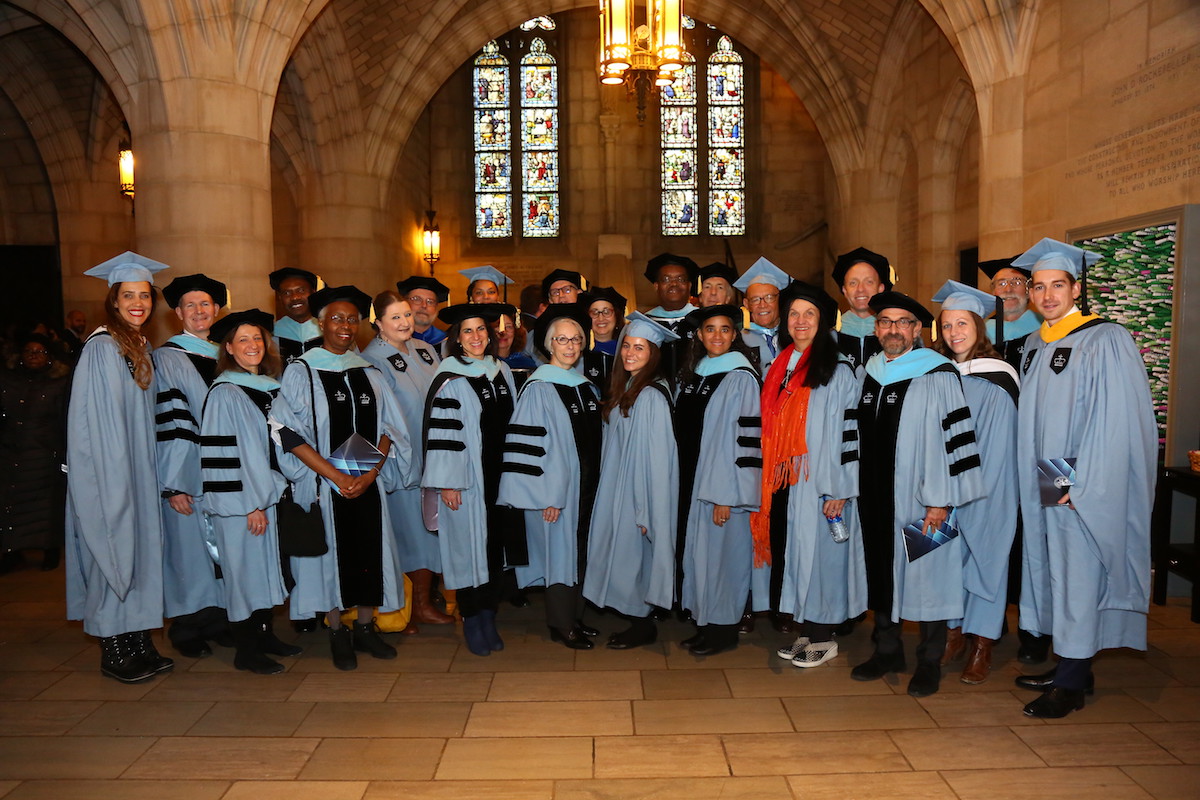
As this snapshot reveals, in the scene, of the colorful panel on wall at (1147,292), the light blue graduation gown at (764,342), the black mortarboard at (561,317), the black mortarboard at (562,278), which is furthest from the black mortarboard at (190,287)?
the colorful panel on wall at (1147,292)

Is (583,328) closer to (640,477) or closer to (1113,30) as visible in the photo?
(640,477)

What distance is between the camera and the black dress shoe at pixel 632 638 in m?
4.52

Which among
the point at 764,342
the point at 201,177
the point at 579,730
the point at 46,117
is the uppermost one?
the point at 46,117

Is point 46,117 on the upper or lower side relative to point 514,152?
lower

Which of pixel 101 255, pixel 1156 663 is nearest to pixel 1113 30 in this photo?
pixel 1156 663

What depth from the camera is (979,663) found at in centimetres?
404

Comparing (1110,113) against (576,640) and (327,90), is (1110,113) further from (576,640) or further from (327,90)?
(327,90)

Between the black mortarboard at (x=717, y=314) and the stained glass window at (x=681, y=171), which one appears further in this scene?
the stained glass window at (x=681, y=171)

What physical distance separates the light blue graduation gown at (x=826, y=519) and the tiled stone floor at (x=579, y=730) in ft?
1.11

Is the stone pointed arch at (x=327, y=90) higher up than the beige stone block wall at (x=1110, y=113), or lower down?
higher up

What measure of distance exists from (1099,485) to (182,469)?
13.5 feet

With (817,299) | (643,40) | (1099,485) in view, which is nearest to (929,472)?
(1099,485)

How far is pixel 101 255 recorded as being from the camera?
11.8 m

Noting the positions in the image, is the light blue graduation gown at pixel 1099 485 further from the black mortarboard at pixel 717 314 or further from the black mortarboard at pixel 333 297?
the black mortarboard at pixel 333 297
